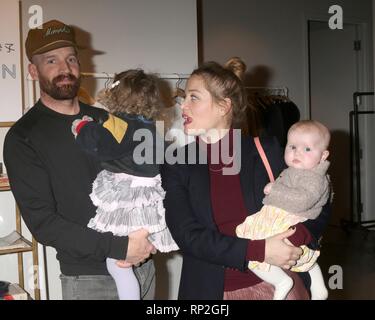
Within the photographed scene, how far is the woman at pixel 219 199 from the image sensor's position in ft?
4.43

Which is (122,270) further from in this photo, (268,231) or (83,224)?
(268,231)

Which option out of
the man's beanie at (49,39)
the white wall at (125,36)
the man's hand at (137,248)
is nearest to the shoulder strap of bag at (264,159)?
the man's hand at (137,248)

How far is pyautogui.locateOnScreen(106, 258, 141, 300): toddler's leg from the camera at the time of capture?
1.63 metres

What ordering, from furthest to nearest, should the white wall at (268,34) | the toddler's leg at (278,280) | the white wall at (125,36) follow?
the white wall at (268,34) < the white wall at (125,36) < the toddler's leg at (278,280)

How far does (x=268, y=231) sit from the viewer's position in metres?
1.44

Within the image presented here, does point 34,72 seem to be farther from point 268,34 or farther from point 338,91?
point 338,91

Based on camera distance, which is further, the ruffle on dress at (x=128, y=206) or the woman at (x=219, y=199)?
the ruffle on dress at (x=128, y=206)

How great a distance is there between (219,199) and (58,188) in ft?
1.87

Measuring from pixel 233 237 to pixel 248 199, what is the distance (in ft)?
0.53

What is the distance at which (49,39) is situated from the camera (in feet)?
5.76

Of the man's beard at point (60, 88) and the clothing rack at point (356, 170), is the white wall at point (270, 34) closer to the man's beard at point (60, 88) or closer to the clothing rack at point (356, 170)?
the clothing rack at point (356, 170)

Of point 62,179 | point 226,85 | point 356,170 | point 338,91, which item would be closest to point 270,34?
point 338,91

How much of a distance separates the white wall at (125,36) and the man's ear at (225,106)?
49.1 inches

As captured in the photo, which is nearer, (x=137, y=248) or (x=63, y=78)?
(x=137, y=248)
